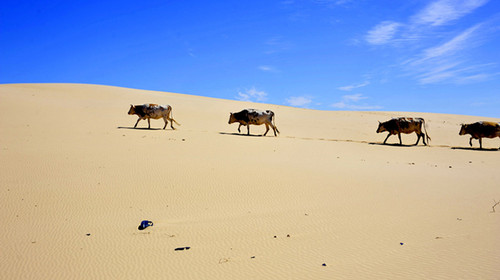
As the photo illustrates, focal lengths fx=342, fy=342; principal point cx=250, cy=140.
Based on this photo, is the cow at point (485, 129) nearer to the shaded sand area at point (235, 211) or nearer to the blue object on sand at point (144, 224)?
the shaded sand area at point (235, 211)

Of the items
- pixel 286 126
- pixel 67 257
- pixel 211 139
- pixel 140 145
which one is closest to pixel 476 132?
pixel 286 126

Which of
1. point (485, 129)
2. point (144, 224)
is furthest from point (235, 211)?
point (485, 129)

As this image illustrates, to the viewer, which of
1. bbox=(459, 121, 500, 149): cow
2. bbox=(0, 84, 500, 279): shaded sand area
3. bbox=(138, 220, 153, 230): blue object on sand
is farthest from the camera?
bbox=(459, 121, 500, 149): cow

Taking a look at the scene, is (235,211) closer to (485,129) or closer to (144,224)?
(144,224)

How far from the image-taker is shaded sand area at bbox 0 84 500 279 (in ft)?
13.6

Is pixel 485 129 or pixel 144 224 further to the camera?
pixel 485 129

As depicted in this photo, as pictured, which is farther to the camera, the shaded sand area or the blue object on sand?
the blue object on sand

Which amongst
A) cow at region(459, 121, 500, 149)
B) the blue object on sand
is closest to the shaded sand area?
the blue object on sand

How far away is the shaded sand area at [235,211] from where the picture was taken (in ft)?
13.6

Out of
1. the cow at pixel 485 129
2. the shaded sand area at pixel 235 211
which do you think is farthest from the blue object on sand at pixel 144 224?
the cow at pixel 485 129

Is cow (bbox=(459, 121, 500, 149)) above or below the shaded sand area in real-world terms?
above

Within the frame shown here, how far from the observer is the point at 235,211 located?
666cm

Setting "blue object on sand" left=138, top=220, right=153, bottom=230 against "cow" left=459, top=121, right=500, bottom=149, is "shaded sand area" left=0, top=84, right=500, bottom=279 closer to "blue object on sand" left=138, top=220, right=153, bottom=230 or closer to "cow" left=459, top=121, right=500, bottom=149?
"blue object on sand" left=138, top=220, right=153, bottom=230

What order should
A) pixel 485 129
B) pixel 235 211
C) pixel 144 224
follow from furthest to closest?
1. pixel 485 129
2. pixel 235 211
3. pixel 144 224
